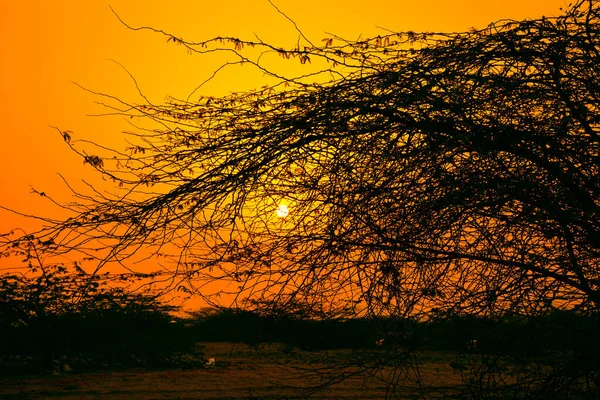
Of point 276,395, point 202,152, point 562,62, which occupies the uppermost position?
point 562,62

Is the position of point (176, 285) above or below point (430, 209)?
below

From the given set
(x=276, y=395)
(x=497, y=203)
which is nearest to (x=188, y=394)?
(x=276, y=395)

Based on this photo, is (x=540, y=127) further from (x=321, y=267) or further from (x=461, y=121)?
(x=321, y=267)

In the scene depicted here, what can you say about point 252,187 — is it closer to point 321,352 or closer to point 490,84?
point 490,84

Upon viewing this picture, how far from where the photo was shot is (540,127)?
430 centimetres

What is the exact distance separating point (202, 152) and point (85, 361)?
984cm

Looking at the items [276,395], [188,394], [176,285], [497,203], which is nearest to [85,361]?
[188,394]

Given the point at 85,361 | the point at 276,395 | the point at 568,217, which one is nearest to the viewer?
the point at 568,217

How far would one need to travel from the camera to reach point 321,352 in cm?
1680

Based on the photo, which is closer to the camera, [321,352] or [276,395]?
[276,395]

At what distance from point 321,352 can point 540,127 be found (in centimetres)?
1308

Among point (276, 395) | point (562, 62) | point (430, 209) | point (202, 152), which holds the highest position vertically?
point (562, 62)

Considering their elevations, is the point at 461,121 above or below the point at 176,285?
above

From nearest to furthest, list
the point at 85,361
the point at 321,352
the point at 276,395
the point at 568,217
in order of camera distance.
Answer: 1. the point at 568,217
2. the point at 276,395
3. the point at 85,361
4. the point at 321,352
